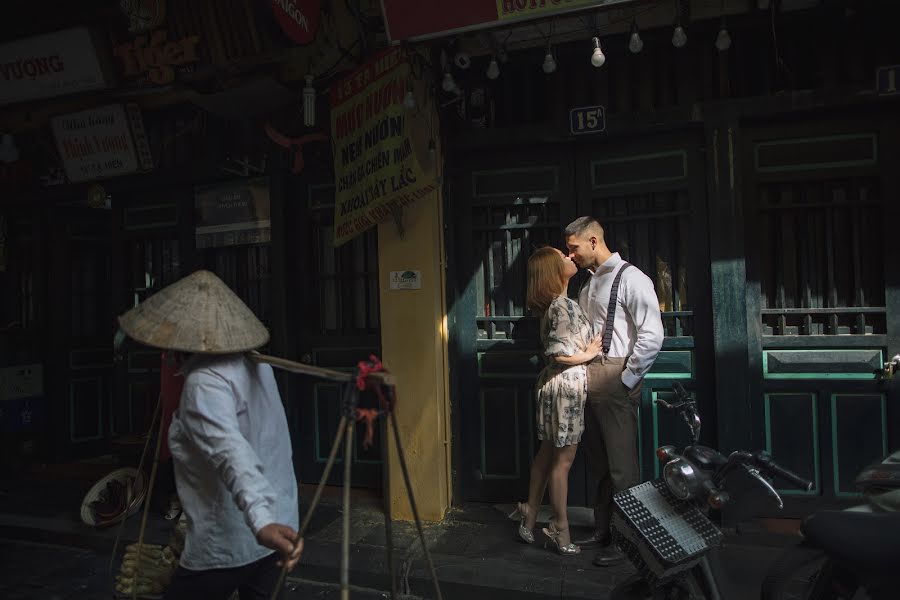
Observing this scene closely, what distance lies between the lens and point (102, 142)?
6434mm

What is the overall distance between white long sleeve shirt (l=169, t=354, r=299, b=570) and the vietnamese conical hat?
3.0 inches

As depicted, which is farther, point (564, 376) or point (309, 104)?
point (309, 104)

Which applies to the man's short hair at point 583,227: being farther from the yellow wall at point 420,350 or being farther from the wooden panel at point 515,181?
the yellow wall at point 420,350

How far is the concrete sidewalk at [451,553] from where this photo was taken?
401 cm

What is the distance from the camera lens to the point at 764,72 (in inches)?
186

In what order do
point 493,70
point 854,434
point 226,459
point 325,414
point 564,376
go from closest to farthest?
point 226,459 < point 564,376 < point 854,434 < point 493,70 < point 325,414

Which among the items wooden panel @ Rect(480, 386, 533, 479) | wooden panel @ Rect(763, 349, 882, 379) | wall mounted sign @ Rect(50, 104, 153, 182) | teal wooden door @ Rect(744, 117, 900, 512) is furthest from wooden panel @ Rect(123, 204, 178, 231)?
wooden panel @ Rect(763, 349, 882, 379)

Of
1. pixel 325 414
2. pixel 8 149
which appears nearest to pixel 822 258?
pixel 325 414

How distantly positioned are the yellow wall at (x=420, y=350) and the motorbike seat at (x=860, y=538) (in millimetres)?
3186

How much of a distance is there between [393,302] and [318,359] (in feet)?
4.02

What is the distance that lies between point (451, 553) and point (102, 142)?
17.2 ft

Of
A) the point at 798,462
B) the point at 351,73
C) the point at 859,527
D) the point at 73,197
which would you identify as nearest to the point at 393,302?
the point at 351,73

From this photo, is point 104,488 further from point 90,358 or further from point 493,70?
point 493,70

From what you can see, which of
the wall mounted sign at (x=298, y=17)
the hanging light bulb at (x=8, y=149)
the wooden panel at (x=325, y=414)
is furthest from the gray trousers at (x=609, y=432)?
the hanging light bulb at (x=8, y=149)
